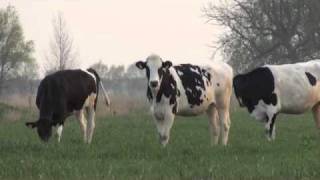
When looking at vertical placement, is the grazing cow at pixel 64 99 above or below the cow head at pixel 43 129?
above

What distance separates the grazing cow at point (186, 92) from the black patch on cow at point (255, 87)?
601mm

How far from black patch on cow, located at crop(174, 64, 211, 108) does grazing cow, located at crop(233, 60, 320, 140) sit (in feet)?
5.20

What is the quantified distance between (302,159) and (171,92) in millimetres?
4729

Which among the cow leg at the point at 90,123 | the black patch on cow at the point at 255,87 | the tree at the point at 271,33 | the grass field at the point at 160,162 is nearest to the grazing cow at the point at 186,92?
the black patch on cow at the point at 255,87

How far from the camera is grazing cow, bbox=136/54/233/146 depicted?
51.1 ft

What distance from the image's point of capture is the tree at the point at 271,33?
54.3 metres

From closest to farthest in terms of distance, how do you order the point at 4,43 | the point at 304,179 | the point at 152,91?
the point at 304,179 → the point at 152,91 → the point at 4,43

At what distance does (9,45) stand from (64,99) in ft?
186

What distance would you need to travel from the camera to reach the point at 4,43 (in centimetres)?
7238

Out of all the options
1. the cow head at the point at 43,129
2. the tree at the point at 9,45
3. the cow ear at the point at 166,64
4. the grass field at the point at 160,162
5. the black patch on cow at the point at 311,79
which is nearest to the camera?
the grass field at the point at 160,162

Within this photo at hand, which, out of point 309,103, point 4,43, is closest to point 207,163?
point 309,103

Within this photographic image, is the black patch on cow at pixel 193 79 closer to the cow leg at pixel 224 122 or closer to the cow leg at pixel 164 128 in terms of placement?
the cow leg at pixel 224 122

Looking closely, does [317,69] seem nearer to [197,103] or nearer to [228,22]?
[197,103]

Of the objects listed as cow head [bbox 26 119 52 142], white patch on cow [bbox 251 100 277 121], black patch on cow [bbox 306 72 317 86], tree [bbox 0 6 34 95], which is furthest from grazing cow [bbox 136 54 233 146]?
tree [bbox 0 6 34 95]
